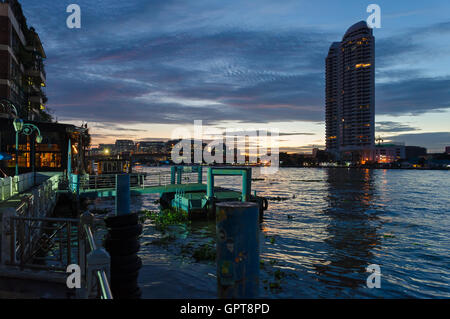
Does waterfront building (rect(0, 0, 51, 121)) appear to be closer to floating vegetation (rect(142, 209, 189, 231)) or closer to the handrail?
floating vegetation (rect(142, 209, 189, 231))

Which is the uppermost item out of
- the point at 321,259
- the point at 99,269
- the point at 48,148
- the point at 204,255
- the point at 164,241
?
the point at 48,148

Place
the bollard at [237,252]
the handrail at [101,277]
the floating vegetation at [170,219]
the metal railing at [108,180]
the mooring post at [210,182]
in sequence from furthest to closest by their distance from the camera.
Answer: the metal railing at [108,180]
the mooring post at [210,182]
the floating vegetation at [170,219]
the handrail at [101,277]
the bollard at [237,252]

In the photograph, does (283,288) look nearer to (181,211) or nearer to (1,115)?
(181,211)

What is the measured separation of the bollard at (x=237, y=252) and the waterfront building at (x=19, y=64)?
47.3m

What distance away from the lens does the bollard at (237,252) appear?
3.88 metres

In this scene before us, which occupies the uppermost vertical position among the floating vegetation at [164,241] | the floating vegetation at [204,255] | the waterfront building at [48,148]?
the waterfront building at [48,148]

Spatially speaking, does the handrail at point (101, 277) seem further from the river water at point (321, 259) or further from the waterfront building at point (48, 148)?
the waterfront building at point (48, 148)

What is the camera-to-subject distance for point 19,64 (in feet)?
171

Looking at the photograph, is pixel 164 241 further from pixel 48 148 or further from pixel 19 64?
pixel 19 64

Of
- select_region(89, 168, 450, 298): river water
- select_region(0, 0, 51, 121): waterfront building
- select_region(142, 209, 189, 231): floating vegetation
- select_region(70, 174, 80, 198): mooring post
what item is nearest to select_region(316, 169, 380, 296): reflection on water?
select_region(89, 168, 450, 298): river water

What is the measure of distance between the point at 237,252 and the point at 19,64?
62823mm

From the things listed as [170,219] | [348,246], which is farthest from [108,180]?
[348,246]

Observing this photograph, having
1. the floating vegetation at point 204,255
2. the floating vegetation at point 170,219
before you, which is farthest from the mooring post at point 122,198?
the floating vegetation at point 170,219
